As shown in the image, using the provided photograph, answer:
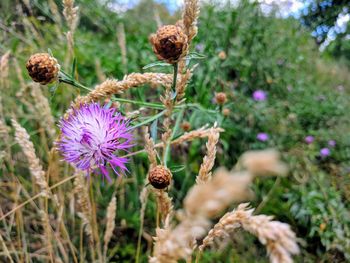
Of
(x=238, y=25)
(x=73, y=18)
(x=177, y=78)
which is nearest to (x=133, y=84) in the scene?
(x=177, y=78)

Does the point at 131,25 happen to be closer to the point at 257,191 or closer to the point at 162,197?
the point at 257,191

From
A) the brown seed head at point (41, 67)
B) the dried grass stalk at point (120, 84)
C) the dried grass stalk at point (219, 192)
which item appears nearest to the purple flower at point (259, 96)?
the dried grass stalk at point (120, 84)

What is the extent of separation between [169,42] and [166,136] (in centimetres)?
23

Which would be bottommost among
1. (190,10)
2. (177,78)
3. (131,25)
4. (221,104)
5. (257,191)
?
(257,191)

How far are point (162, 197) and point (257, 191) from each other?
119 cm

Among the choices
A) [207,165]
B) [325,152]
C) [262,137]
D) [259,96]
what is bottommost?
[325,152]

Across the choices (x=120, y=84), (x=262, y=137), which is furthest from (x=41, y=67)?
(x=262, y=137)

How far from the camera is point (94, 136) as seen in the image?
2.71 feet

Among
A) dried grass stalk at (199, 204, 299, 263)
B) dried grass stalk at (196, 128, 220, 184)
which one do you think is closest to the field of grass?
dried grass stalk at (196, 128, 220, 184)

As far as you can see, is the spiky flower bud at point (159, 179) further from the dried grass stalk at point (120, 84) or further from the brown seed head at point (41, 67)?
the brown seed head at point (41, 67)

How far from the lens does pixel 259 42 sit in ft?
8.28

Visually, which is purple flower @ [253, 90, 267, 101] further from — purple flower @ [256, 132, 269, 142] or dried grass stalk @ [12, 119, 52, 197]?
dried grass stalk @ [12, 119, 52, 197]

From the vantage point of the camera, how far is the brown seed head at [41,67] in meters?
0.80

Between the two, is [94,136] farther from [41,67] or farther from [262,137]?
[262,137]
